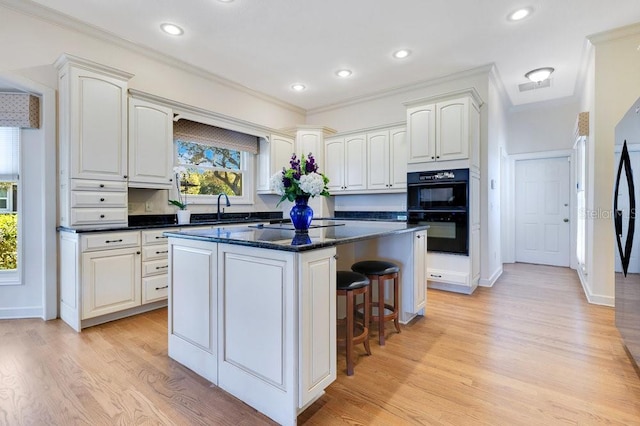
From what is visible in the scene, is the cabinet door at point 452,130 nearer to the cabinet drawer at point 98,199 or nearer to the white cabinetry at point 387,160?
the white cabinetry at point 387,160

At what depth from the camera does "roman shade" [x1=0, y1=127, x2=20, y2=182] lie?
9.75 feet

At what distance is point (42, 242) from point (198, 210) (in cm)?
166

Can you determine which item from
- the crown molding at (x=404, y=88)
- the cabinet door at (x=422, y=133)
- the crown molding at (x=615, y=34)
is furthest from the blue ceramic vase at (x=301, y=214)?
the crown molding at (x=615, y=34)

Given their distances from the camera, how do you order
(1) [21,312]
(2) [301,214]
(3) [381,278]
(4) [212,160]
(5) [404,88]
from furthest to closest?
(5) [404,88]
(4) [212,160]
(1) [21,312]
(3) [381,278]
(2) [301,214]

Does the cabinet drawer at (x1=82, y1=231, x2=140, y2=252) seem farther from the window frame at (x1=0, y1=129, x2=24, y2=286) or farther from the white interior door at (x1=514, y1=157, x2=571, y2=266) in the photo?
the white interior door at (x1=514, y1=157, x2=571, y2=266)

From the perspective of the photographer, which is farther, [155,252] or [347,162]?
[347,162]

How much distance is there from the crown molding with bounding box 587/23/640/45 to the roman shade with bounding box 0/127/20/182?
5.88m

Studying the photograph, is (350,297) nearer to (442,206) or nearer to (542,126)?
(442,206)

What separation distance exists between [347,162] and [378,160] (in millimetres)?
550

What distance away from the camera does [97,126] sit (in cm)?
289

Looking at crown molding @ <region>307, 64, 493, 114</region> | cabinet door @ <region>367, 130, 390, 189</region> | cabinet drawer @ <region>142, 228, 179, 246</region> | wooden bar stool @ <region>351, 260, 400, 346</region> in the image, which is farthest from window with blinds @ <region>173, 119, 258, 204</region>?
wooden bar stool @ <region>351, 260, 400, 346</region>

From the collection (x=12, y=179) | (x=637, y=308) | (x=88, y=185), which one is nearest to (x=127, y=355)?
(x=88, y=185)

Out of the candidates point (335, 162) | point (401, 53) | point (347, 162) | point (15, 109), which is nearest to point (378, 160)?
point (347, 162)

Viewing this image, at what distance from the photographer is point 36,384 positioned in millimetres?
1862
